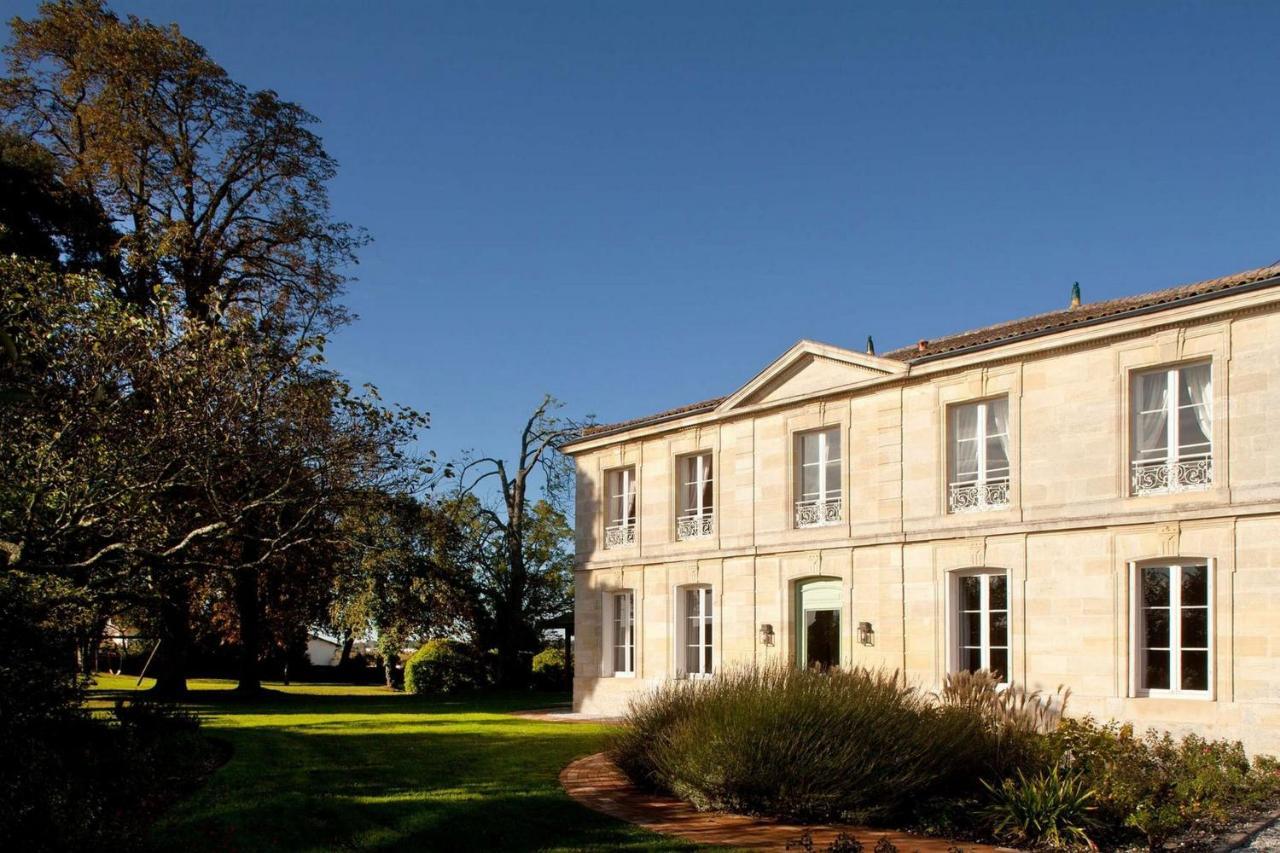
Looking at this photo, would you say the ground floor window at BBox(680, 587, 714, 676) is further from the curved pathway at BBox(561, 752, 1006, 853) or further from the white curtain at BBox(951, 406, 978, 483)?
the curved pathway at BBox(561, 752, 1006, 853)

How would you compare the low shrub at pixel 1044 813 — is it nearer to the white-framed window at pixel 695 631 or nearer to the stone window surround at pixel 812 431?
the stone window surround at pixel 812 431

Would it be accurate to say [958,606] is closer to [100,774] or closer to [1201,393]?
[1201,393]

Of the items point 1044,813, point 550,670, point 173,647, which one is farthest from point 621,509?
point 1044,813

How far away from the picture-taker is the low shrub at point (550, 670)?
3544 centimetres

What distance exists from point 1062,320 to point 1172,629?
16.5 feet

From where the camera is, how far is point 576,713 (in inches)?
1000

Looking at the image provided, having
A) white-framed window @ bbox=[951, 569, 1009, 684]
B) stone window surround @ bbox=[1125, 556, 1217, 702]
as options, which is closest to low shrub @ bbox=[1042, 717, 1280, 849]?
stone window surround @ bbox=[1125, 556, 1217, 702]

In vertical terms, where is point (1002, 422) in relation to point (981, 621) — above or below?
above

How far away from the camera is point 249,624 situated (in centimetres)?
2908

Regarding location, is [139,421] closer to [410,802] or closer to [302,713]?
[410,802]

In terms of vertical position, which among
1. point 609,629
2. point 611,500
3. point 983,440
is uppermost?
point 983,440

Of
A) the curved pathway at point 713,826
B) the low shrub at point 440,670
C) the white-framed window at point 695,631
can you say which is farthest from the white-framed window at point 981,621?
the low shrub at point 440,670

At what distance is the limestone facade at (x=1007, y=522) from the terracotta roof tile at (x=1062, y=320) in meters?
0.09

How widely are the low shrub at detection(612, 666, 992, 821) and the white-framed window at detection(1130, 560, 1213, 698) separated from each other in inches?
Answer: 171
